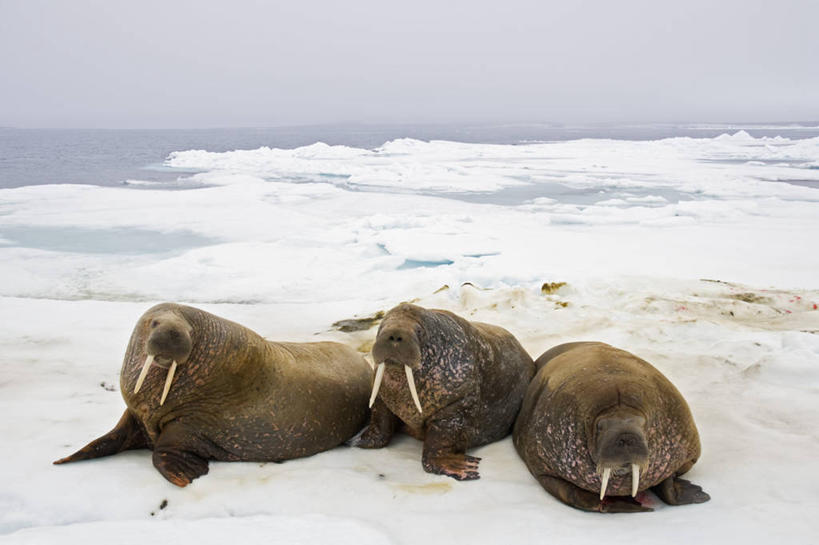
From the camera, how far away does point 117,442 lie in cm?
320

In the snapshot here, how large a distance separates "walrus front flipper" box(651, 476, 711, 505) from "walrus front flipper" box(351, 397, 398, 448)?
1434 mm

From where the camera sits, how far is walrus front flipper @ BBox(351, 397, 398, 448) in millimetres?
3582

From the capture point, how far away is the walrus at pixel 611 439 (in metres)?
2.53

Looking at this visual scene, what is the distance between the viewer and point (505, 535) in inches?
99.5

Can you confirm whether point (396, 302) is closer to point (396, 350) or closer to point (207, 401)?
point (207, 401)

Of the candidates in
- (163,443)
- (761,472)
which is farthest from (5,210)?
(761,472)

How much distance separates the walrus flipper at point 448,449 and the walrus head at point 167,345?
132 cm

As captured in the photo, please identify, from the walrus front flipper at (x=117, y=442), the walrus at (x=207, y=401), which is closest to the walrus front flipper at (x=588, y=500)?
the walrus at (x=207, y=401)

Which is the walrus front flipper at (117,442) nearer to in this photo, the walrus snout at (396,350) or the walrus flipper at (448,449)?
the walrus snout at (396,350)

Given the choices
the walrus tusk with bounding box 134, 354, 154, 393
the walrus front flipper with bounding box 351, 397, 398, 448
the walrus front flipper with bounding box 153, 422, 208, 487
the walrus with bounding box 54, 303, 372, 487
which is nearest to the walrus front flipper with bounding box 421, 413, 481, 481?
the walrus front flipper with bounding box 351, 397, 398, 448

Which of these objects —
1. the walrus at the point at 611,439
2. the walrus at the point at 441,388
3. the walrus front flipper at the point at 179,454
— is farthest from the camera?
the walrus at the point at 441,388

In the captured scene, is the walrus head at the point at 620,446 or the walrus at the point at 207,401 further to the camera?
the walrus at the point at 207,401

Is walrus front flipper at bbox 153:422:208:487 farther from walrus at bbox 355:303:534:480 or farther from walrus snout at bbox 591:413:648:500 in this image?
walrus snout at bbox 591:413:648:500

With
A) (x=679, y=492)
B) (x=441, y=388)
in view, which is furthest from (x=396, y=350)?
(x=679, y=492)
